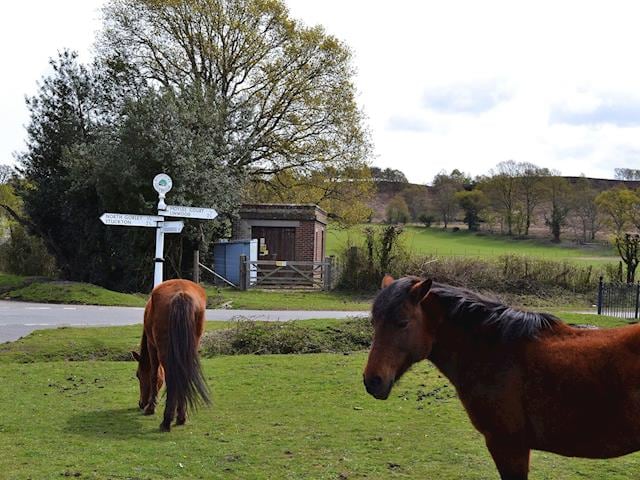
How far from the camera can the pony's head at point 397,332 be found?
4.36 metres

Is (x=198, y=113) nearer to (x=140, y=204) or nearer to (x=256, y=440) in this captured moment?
(x=140, y=204)

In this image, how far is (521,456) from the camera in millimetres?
4188

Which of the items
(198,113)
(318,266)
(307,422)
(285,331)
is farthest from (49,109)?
(307,422)

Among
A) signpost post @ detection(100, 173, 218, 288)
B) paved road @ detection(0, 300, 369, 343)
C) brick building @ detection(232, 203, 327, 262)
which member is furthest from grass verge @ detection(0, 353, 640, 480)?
brick building @ detection(232, 203, 327, 262)

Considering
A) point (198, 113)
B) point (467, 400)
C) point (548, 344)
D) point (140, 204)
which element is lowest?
point (467, 400)

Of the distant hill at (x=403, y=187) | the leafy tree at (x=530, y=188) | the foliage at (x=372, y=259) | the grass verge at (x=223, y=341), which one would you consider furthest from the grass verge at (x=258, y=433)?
the distant hill at (x=403, y=187)

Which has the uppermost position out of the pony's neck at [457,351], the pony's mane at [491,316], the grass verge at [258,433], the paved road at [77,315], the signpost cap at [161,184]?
the signpost cap at [161,184]

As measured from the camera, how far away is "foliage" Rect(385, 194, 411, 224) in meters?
52.1

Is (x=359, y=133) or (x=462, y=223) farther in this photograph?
(x=462, y=223)

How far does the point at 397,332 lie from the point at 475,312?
59 centimetres

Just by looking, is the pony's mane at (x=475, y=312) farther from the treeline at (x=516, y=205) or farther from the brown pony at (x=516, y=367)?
the treeline at (x=516, y=205)

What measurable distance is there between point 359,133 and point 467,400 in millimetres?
34091

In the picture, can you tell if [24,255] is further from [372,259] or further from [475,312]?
[475,312]

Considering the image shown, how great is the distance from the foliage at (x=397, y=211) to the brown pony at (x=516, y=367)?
46228 mm
